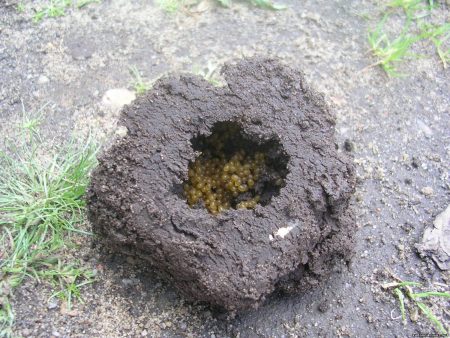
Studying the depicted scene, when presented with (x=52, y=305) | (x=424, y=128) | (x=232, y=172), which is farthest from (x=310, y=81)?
(x=52, y=305)

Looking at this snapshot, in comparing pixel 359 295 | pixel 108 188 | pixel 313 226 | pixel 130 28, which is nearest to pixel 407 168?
pixel 359 295

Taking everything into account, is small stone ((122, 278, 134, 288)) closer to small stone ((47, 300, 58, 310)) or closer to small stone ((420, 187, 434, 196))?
small stone ((47, 300, 58, 310))

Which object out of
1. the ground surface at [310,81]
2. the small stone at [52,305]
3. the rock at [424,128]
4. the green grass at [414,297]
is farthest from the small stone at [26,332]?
the rock at [424,128]

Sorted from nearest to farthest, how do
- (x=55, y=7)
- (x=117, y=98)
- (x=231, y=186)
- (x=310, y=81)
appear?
(x=231, y=186), (x=117, y=98), (x=310, y=81), (x=55, y=7)

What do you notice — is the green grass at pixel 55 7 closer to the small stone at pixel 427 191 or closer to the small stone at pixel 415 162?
the small stone at pixel 415 162

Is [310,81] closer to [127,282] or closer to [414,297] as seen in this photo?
[414,297]

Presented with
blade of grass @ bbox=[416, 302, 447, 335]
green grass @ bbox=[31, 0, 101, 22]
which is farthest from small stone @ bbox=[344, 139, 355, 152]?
green grass @ bbox=[31, 0, 101, 22]
